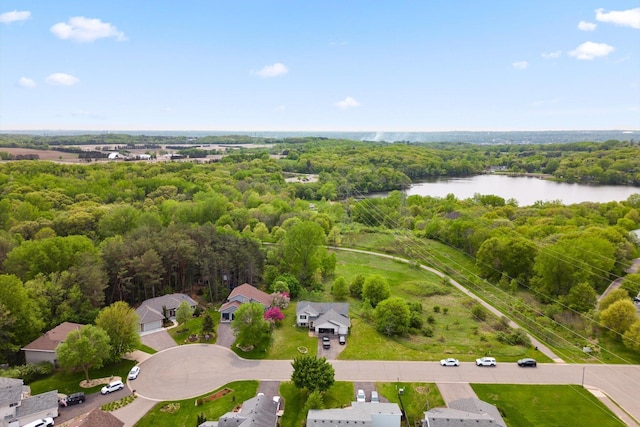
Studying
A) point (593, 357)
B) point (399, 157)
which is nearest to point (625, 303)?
point (593, 357)

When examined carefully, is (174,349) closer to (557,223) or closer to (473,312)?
(473,312)

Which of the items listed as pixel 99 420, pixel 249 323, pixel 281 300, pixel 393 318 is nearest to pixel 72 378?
pixel 99 420

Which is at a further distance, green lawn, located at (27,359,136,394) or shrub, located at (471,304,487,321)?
shrub, located at (471,304,487,321)

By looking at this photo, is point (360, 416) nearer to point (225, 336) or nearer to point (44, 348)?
point (225, 336)

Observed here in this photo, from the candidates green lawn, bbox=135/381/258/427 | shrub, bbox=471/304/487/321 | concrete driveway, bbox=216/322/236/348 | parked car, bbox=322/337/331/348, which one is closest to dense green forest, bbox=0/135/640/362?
shrub, bbox=471/304/487/321

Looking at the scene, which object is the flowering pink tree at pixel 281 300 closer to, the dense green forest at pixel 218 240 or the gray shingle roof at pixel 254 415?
the dense green forest at pixel 218 240

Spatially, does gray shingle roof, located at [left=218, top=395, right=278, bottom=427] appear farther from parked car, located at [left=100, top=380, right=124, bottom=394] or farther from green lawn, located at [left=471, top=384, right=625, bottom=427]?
green lawn, located at [left=471, top=384, right=625, bottom=427]

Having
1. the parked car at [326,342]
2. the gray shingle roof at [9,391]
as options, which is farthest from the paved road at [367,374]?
the gray shingle roof at [9,391]
